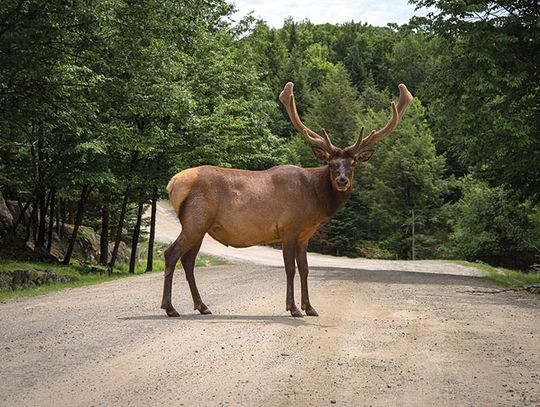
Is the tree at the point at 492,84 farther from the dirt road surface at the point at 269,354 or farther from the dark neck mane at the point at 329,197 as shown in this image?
the dark neck mane at the point at 329,197

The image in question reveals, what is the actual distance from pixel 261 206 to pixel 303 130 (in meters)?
1.53

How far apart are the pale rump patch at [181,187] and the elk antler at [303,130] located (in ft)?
6.07

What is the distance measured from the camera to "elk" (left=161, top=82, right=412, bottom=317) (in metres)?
9.78

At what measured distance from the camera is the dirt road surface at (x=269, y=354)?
18.5 ft

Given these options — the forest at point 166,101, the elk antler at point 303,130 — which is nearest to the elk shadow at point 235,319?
A: the elk antler at point 303,130

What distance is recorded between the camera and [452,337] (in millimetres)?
8359

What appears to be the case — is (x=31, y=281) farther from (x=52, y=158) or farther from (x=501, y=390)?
(x=501, y=390)

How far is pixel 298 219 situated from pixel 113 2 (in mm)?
8146

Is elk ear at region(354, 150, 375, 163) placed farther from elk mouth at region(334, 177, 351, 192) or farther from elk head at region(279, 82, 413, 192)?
elk mouth at region(334, 177, 351, 192)

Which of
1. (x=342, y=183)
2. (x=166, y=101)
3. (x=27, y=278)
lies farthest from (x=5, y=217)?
(x=342, y=183)

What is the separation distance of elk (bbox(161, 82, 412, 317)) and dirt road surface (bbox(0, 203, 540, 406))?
2.85 ft

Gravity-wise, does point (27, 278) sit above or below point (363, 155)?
below

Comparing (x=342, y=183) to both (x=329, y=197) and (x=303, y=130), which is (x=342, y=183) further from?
(x=303, y=130)

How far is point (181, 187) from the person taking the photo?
9828 millimetres
